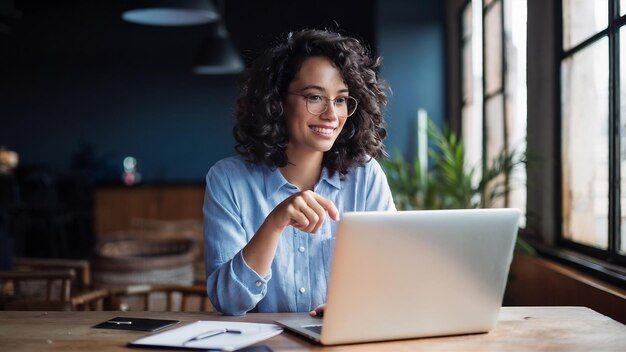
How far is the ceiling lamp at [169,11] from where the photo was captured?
3.52m

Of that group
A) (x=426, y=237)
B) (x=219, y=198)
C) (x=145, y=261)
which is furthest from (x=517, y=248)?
(x=426, y=237)

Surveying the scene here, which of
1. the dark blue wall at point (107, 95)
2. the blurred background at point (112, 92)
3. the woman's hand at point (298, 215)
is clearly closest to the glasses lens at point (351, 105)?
the woman's hand at point (298, 215)

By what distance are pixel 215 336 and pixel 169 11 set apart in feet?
8.46

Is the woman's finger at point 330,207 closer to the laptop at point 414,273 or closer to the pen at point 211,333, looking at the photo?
the laptop at point 414,273

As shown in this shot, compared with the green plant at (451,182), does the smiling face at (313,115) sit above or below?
above

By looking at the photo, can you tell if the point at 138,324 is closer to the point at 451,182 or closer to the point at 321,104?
the point at 321,104

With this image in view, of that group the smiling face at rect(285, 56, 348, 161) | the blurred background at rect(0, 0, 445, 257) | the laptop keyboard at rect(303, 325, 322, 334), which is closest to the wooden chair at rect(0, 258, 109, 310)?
the smiling face at rect(285, 56, 348, 161)

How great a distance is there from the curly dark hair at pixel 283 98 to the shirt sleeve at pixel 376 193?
51 mm

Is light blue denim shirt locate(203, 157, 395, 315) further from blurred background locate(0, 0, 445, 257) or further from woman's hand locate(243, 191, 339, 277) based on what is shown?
blurred background locate(0, 0, 445, 257)

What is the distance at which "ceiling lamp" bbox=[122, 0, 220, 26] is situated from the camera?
11.5 feet

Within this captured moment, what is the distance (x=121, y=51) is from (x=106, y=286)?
821cm

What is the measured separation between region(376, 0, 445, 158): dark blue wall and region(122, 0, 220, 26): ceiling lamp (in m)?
3.38

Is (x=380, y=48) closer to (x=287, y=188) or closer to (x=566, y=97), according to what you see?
(x=566, y=97)

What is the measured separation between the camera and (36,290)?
11.0 ft
